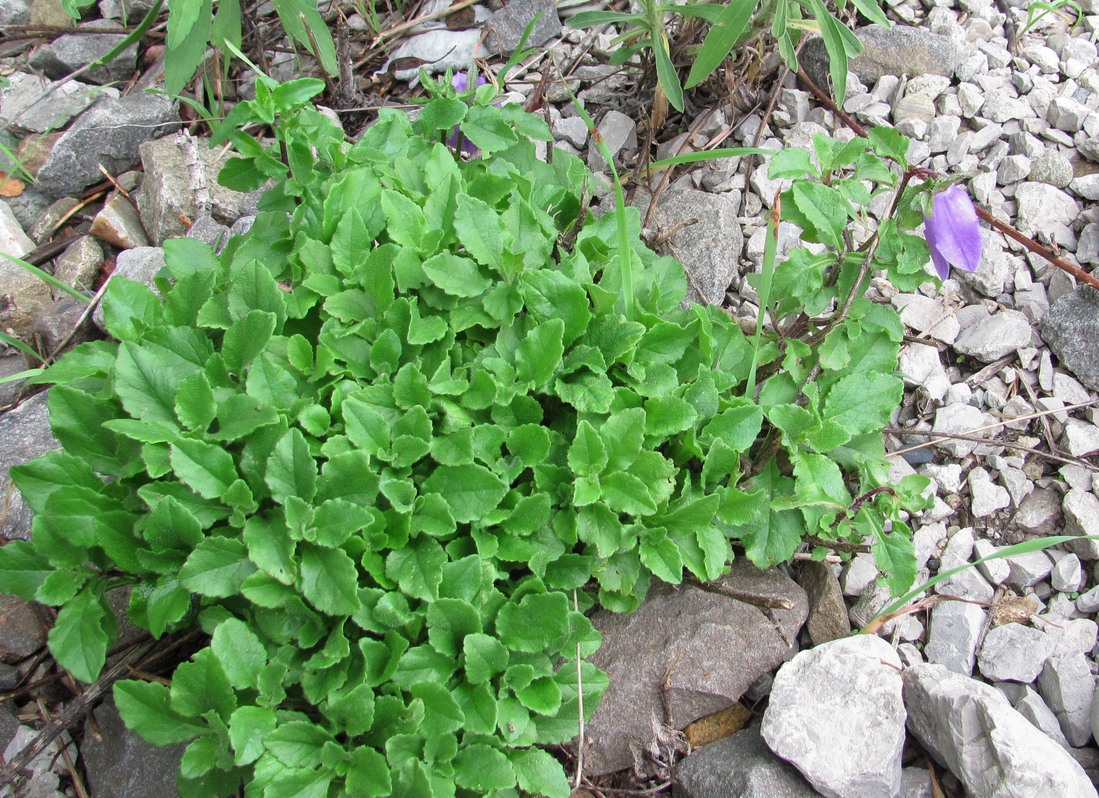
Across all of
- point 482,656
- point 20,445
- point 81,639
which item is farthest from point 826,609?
point 20,445

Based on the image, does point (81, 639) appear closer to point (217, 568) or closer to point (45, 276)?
point (217, 568)

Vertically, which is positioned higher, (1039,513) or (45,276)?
→ (45,276)

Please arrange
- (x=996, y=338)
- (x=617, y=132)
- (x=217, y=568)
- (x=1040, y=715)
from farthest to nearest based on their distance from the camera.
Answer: (x=617, y=132) → (x=996, y=338) → (x=1040, y=715) → (x=217, y=568)

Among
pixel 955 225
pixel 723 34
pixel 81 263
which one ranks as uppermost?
pixel 723 34

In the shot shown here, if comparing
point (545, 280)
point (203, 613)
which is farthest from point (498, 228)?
point (203, 613)

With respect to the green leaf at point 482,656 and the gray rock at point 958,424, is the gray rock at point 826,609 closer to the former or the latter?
the gray rock at point 958,424

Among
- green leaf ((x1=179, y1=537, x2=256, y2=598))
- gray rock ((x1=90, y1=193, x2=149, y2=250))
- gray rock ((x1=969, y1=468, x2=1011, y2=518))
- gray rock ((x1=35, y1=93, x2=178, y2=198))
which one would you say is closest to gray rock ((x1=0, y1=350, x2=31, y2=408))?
gray rock ((x1=90, y1=193, x2=149, y2=250))

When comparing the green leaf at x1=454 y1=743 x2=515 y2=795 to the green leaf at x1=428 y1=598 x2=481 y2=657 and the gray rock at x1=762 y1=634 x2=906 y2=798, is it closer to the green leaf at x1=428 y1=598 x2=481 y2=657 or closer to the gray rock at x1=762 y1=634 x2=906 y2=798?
the green leaf at x1=428 y1=598 x2=481 y2=657
